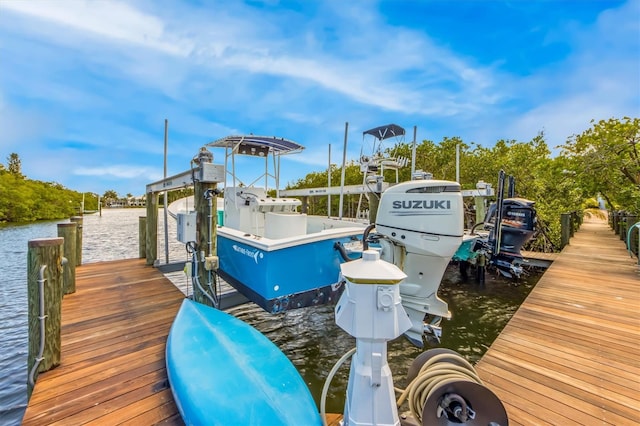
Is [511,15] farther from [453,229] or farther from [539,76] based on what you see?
[453,229]

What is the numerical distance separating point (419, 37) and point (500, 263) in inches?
208

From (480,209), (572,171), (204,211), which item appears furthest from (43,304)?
(572,171)

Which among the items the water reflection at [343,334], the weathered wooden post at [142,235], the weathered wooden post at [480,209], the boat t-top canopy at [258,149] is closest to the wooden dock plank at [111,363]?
the water reflection at [343,334]

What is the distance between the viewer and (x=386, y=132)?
8047 millimetres

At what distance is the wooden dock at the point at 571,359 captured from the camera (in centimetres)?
183

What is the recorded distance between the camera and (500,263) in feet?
16.1

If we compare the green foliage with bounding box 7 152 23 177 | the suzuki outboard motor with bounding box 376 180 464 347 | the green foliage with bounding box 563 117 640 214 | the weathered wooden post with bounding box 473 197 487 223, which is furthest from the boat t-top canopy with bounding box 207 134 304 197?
the green foliage with bounding box 7 152 23 177

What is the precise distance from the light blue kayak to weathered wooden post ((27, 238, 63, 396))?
0.91m

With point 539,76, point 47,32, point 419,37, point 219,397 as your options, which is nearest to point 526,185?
point 539,76

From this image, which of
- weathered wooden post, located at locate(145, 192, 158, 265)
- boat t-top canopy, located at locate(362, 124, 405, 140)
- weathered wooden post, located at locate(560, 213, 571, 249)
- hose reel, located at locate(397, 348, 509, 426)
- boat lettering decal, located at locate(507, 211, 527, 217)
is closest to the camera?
hose reel, located at locate(397, 348, 509, 426)

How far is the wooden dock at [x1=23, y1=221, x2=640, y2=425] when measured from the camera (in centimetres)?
185

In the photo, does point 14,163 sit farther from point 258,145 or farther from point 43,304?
point 43,304

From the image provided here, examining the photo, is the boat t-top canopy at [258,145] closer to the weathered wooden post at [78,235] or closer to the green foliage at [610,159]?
the weathered wooden post at [78,235]

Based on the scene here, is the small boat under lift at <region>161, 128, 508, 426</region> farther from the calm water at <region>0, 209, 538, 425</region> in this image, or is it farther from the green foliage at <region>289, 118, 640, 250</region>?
the green foliage at <region>289, 118, 640, 250</region>
